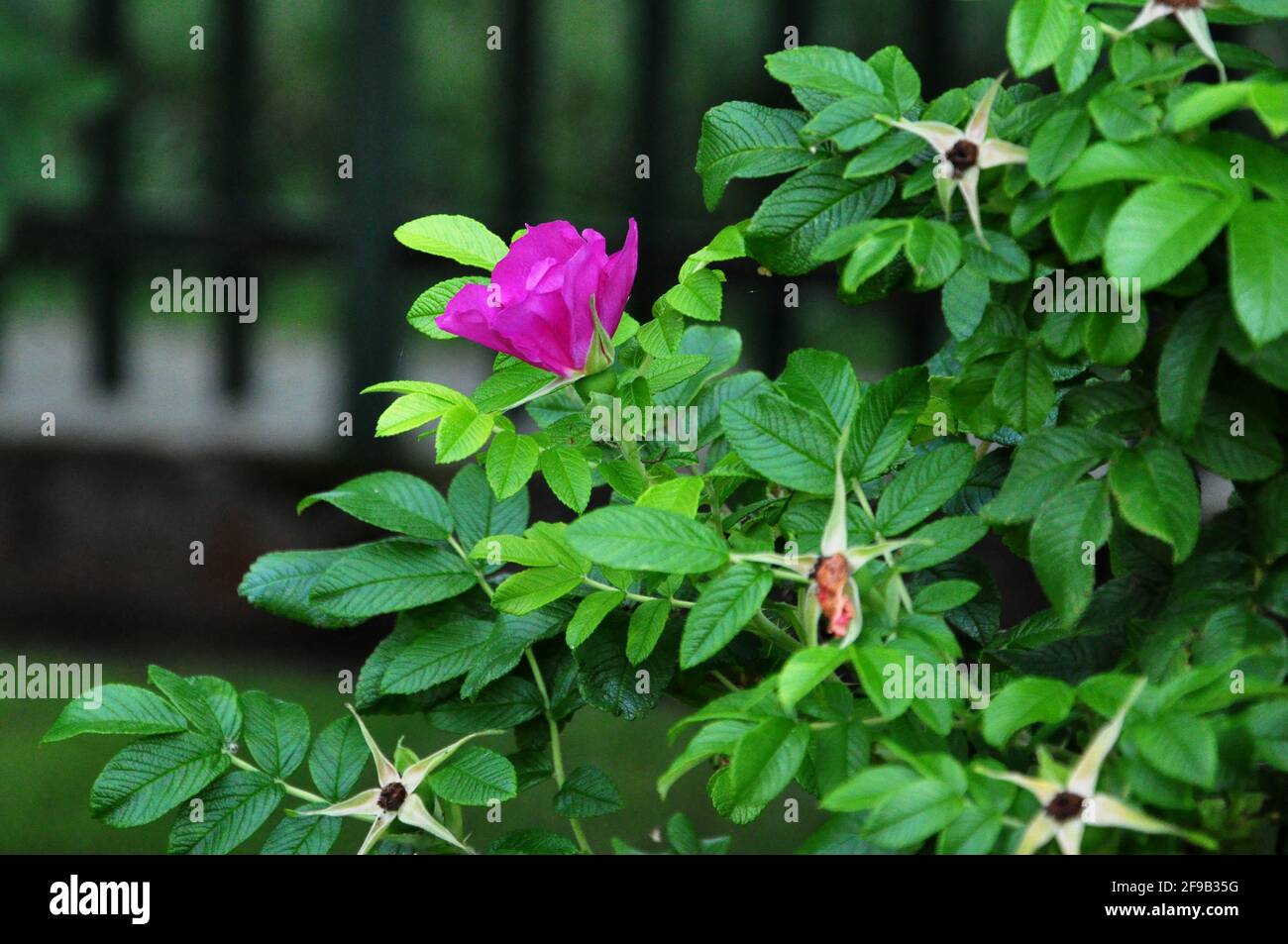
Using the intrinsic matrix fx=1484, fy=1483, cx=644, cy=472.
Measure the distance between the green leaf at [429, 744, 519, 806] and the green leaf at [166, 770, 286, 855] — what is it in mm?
87

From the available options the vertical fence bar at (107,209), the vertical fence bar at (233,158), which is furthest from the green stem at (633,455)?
the vertical fence bar at (107,209)

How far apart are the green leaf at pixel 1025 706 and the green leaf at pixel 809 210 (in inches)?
8.5

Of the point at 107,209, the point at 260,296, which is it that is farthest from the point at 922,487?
the point at 107,209

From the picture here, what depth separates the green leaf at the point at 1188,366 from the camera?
21.9 inches

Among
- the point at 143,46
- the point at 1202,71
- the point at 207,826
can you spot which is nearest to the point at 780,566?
the point at 207,826

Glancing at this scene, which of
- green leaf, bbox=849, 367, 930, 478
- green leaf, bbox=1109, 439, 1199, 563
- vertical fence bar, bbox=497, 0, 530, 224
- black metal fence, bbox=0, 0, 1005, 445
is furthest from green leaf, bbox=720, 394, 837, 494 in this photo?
vertical fence bar, bbox=497, 0, 530, 224

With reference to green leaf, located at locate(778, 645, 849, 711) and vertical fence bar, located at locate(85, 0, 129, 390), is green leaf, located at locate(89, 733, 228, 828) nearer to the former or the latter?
green leaf, located at locate(778, 645, 849, 711)

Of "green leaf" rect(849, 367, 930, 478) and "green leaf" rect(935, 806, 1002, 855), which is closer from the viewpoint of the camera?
"green leaf" rect(935, 806, 1002, 855)

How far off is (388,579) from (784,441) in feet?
0.74

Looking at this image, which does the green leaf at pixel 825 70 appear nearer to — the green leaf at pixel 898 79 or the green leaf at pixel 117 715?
the green leaf at pixel 898 79

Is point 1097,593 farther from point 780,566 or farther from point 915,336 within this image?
point 915,336

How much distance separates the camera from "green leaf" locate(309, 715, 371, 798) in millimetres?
712

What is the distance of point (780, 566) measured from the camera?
0.58 m
